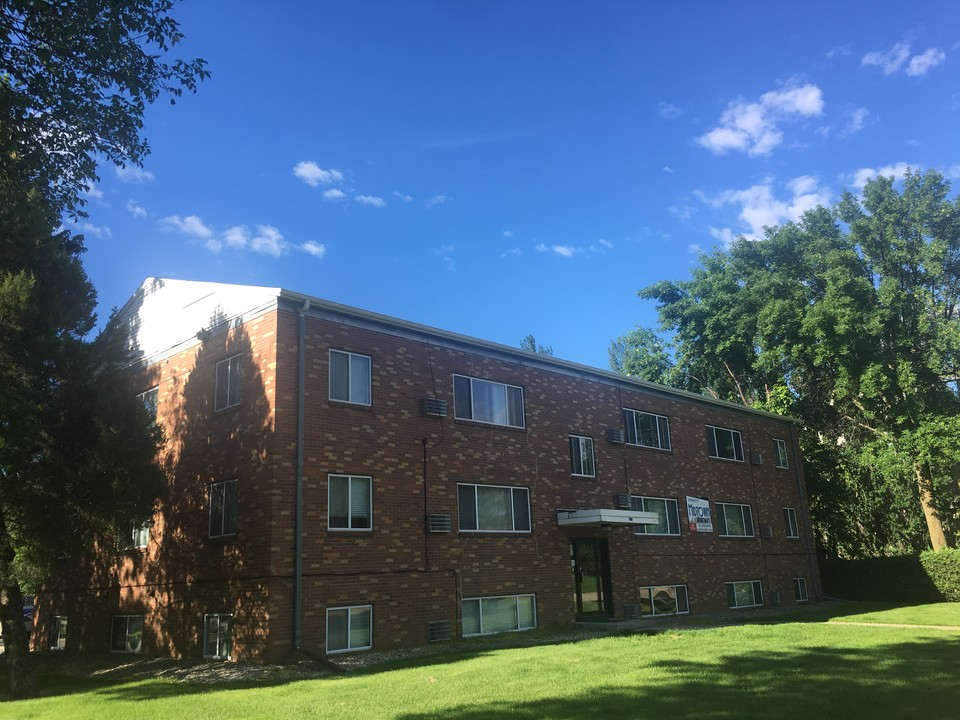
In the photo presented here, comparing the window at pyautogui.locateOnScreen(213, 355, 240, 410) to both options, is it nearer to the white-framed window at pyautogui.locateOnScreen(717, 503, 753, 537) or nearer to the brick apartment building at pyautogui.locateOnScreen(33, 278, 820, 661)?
the brick apartment building at pyautogui.locateOnScreen(33, 278, 820, 661)

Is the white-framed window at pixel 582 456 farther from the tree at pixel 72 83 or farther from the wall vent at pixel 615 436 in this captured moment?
the tree at pixel 72 83

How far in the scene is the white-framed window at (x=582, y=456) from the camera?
1952 cm

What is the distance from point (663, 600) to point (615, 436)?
4735 mm

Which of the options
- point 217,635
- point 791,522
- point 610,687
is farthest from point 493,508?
point 791,522

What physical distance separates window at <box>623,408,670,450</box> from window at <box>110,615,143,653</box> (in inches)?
517

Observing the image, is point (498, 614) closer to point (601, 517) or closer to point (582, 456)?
point (601, 517)

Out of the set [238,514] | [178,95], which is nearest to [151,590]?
[238,514]

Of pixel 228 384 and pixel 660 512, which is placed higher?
pixel 228 384

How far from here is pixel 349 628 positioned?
45.3 feet

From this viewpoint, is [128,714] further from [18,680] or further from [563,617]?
[563,617]

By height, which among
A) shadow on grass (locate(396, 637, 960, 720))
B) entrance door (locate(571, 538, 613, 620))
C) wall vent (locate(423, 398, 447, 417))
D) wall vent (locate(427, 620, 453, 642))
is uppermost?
wall vent (locate(423, 398, 447, 417))

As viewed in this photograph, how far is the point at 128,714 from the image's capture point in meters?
9.09

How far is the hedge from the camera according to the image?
26172 millimetres

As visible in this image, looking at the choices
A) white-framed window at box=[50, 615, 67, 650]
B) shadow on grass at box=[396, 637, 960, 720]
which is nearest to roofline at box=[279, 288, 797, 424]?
shadow on grass at box=[396, 637, 960, 720]
